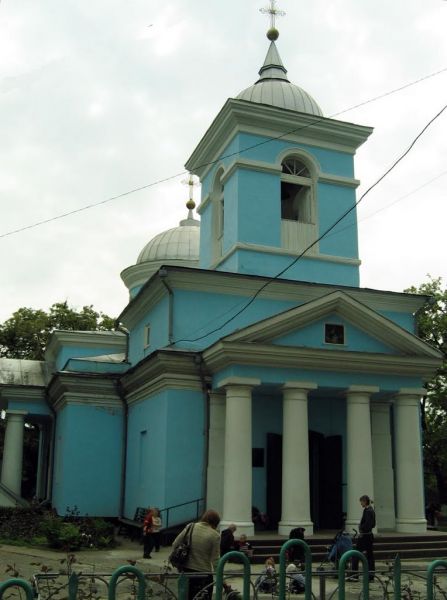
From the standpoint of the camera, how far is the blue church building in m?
14.2

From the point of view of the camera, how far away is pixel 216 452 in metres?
15.1

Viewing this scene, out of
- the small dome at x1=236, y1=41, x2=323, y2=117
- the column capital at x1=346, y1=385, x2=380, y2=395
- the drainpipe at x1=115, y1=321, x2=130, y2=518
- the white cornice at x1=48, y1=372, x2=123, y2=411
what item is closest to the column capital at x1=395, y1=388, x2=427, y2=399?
the column capital at x1=346, y1=385, x2=380, y2=395

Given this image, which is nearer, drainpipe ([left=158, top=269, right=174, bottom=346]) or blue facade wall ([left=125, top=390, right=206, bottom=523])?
blue facade wall ([left=125, top=390, right=206, bottom=523])

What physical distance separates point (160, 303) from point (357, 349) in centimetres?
504

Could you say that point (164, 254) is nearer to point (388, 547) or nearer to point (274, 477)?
point (274, 477)

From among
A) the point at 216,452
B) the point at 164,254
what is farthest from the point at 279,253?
the point at 164,254

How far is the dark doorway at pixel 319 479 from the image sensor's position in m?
15.5

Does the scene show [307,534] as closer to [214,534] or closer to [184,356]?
[184,356]

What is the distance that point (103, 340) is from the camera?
25.2 m

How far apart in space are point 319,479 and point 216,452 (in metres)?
2.63

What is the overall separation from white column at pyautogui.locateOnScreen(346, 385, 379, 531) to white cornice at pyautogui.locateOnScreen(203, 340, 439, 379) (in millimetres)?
542

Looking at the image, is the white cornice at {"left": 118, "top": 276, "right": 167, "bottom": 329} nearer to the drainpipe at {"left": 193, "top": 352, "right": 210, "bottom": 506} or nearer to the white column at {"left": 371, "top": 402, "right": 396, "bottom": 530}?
the drainpipe at {"left": 193, "top": 352, "right": 210, "bottom": 506}

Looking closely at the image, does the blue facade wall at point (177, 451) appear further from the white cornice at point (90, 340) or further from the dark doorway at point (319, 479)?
the white cornice at point (90, 340)

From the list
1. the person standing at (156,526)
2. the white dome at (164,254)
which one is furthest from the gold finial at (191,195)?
the person standing at (156,526)
